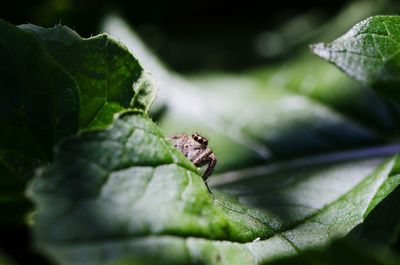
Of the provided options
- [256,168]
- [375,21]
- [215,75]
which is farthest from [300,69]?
[375,21]

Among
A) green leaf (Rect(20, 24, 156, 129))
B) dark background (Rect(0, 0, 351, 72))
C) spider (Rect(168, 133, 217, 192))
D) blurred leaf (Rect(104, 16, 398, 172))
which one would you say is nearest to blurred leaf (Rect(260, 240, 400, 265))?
spider (Rect(168, 133, 217, 192))

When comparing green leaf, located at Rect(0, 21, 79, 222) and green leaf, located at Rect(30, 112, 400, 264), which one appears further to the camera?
green leaf, located at Rect(0, 21, 79, 222)

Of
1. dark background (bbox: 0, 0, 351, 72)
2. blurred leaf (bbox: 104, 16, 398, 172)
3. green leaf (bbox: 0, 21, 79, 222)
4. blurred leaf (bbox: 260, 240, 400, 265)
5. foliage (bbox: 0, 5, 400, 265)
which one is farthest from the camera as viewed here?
dark background (bbox: 0, 0, 351, 72)

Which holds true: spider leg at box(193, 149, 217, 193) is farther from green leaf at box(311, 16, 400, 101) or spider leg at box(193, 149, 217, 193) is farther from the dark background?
the dark background

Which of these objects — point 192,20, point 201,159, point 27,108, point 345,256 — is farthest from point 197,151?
point 192,20

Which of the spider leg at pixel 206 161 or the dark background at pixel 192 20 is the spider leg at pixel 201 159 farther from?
the dark background at pixel 192 20

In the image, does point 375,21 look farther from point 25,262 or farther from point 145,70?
point 25,262

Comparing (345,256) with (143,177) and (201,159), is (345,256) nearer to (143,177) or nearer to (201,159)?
(143,177)
